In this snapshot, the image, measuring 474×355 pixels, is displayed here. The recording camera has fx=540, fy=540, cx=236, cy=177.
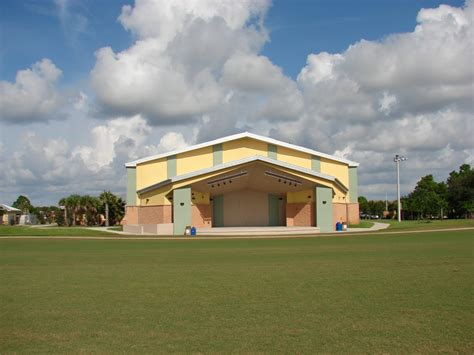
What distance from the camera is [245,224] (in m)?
55.1

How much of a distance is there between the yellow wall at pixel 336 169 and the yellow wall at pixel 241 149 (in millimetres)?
7184

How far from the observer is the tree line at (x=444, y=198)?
76312 millimetres

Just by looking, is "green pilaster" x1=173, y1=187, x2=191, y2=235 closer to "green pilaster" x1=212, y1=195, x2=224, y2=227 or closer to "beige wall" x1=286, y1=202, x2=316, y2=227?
"green pilaster" x1=212, y1=195, x2=224, y2=227

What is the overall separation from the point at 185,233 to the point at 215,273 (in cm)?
2916

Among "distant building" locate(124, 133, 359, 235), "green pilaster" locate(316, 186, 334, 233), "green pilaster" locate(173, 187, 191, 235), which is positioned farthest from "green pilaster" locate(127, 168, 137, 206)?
"green pilaster" locate(316, 186, 334, 233)

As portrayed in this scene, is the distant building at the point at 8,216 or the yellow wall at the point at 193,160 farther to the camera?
the distant building at the point at 8,216

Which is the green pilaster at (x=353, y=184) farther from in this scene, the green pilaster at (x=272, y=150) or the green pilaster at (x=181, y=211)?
the green pilaster at (x=181, y=211)

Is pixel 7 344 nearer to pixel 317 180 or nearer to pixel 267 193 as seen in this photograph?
pixel 317 180

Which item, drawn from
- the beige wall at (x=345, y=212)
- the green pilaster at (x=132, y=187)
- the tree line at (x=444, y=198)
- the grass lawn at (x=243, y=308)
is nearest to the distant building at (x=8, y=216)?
the green pilaster at (x=132, y=187)

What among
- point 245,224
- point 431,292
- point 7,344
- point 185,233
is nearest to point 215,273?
point 431,292

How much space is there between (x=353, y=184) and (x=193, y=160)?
747 inches

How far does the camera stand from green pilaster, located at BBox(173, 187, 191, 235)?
44.7 meters

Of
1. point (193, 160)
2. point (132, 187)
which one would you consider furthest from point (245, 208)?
point (132, 187)

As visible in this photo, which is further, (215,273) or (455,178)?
(455,178)
